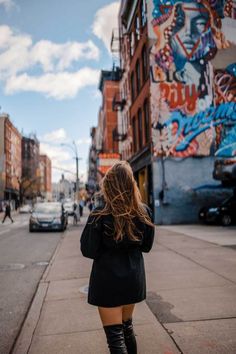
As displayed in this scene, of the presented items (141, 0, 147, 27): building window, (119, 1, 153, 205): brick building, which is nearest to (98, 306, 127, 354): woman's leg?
(119, 1, 153, 205): brick building

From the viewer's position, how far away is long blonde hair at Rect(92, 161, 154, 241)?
9.38ft

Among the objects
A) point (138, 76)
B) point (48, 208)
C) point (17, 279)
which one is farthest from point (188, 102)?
point (17, 279)

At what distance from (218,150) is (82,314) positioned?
66.1 feet

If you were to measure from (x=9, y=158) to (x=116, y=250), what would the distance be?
83146 mm

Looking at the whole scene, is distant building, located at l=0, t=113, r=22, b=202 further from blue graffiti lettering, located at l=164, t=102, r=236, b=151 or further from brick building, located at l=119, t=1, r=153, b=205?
blue graffiti lettering, located at l=164, t=102, r=236, b=151

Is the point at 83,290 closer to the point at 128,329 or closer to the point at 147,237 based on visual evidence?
the point at 128,329

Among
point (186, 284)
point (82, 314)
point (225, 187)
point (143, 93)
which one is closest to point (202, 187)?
point (225, 187)

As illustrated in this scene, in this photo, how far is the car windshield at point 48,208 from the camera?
21766 millimetres

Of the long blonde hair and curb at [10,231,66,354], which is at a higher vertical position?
the long blonde hair

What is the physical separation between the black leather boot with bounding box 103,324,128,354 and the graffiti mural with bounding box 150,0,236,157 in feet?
68.2

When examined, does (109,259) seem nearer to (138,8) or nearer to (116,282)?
(116,282)

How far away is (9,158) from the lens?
8250cm

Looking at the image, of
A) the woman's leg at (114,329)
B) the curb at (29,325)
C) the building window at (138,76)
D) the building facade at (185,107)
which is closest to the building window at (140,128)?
the building window at (138,76)

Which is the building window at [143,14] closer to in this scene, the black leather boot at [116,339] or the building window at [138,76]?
the building window at [138,76]
